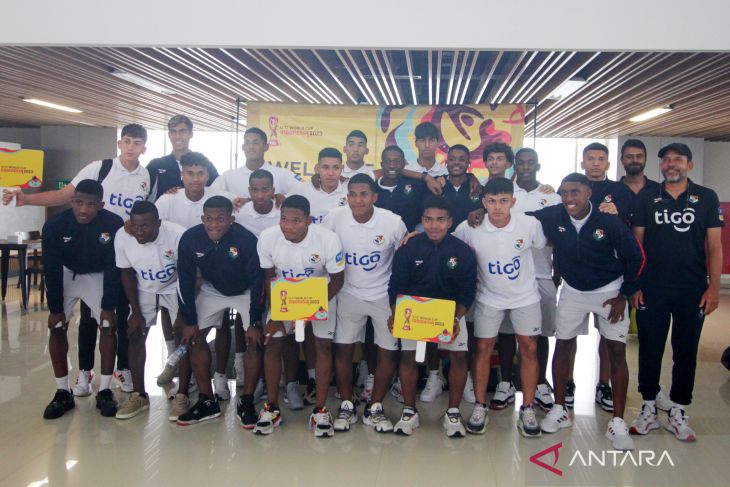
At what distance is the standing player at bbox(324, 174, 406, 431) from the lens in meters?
3.77

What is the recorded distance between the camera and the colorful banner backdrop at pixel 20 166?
31.7 ft

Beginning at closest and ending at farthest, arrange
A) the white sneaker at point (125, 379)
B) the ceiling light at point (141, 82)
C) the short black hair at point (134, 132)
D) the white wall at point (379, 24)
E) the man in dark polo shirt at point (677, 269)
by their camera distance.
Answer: the white wall at point (379, 24)
the man in dark polo shirt at point (677, 269)
the short black hair at point (134, 132)
the white sneaker at point (125, 379)
the ceiling light at point (141, 82)

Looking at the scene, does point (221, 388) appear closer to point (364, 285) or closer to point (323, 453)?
point (323, 453)

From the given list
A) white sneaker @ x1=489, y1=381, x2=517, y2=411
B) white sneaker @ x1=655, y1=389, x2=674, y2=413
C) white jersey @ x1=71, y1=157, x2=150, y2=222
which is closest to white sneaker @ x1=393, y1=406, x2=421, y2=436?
white sneaker @ x1=489, y1=381, x2=517, y2=411

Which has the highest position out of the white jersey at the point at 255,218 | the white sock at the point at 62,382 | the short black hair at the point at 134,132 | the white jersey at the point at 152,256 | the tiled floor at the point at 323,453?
the short black hair at the point at 134,132

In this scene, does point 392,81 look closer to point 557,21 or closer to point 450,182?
point 450,182

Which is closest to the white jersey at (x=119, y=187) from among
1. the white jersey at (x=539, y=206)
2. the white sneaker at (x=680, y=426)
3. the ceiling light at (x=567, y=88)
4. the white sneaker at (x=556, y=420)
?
the white jersey at (x=539, y=206)

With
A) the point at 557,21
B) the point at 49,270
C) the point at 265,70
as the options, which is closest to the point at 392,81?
the point at 265,70

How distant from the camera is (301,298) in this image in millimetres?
3594

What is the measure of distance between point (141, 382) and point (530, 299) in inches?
105

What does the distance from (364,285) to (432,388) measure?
1094 millimetres

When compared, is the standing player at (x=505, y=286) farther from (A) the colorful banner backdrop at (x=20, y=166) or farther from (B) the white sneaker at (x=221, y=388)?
(A) the colorful banner backdrop at (x=20, y=166)

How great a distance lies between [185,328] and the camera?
152 inches

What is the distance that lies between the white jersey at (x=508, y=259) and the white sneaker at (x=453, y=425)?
28.0 inches
